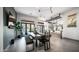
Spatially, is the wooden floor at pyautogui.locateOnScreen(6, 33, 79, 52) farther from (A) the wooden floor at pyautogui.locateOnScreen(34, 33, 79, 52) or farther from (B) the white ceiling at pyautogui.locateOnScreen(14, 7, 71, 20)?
(B) the white ceiling at pyautogui.locateOnScreen(14, 7, 71, 20)

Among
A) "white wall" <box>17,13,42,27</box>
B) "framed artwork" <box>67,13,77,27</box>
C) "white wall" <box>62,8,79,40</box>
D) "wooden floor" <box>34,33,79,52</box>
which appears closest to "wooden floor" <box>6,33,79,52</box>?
"wooden floor" <box>34,33,79,52</box>

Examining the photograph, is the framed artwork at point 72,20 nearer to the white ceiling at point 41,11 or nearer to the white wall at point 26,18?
the white ceiling at point 41,11

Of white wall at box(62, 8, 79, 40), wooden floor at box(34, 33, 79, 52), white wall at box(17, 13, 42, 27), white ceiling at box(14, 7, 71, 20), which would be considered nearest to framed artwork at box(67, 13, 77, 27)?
white wall at box(62, 8, 79, 40)

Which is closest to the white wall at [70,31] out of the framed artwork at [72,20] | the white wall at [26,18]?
the framed artwork at [72,20]

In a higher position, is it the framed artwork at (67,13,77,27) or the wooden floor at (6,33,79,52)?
the framed artwork at (67,13,77,27)

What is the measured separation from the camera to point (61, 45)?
1.91 m

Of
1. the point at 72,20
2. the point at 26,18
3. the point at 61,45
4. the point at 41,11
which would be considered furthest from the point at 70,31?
the point at 26,18

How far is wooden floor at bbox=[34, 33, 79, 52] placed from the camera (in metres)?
1.86

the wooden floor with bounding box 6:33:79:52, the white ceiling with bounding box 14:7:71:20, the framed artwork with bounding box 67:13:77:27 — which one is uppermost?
the white ceiling with bounding box 14:7:71:20

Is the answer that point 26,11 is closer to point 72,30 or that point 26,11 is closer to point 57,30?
point 57,30

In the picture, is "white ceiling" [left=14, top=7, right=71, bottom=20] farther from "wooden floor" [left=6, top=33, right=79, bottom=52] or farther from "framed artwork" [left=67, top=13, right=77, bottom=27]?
"wooden floor" [left=6, top=33, right=79, bottom=52]

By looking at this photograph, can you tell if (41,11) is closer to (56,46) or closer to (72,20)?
(72,20)
